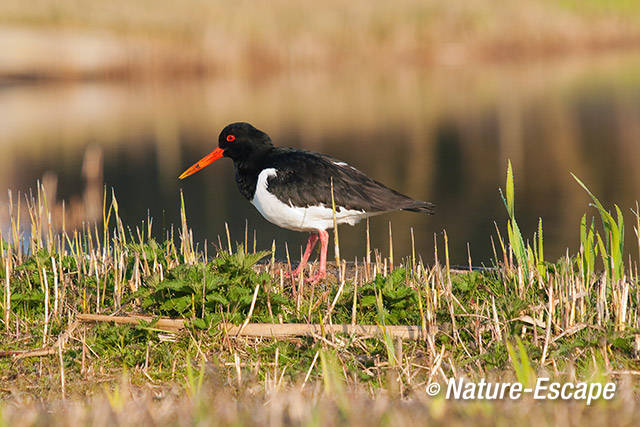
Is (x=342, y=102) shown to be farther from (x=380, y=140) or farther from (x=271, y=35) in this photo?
(x=380, y=140)

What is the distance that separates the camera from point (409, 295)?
4.86 meters

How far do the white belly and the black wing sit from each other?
5 centimetres

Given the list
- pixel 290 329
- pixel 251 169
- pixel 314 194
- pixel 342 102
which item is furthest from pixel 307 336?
pixel 342 102

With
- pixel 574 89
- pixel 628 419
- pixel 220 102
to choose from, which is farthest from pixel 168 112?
pixel 628 419

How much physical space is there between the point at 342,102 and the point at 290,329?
2047 centimetres

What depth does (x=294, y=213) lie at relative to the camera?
599cm

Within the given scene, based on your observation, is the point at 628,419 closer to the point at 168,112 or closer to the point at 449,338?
the point at 449,338

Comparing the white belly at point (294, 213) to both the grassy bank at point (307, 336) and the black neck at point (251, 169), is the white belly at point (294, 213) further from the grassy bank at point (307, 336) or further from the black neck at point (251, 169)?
the grassy bank at point (307, 336)

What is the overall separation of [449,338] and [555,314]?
0.64 m

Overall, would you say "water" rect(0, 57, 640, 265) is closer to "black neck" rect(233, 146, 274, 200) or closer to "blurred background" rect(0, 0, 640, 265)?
"blurred background" rect(0, 0, 640, 265)

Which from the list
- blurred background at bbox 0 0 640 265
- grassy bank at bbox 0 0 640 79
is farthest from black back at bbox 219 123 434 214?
grassy bank at bbox 0 0 640 79

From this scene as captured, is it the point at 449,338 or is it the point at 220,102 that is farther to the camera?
the point at 220,102

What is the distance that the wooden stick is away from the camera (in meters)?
4.62

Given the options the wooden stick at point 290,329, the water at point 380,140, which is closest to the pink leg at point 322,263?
the wooden stick at point 290,329
